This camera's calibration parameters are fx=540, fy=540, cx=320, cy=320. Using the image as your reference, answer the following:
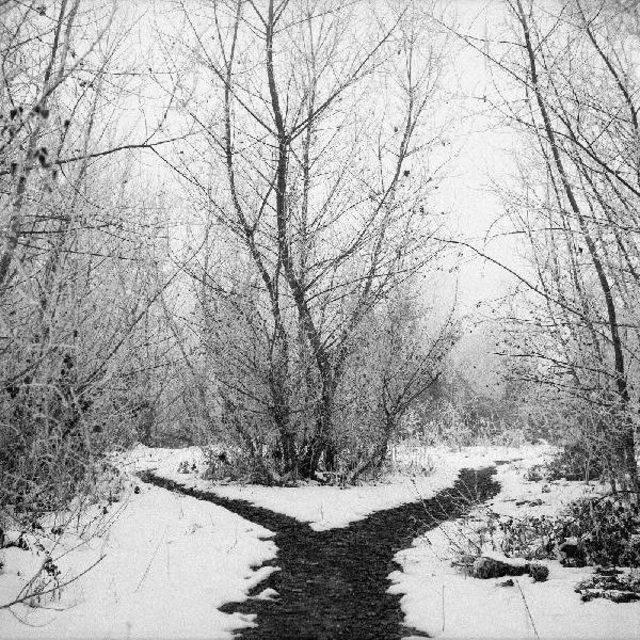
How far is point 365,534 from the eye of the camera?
5.82 metres

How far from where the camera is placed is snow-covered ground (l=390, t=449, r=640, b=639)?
10.0 ft

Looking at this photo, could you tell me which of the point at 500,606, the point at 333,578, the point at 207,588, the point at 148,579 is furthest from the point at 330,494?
the point at 500,606

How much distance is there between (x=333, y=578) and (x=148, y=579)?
4.76 ft

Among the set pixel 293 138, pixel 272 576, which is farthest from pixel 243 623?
pixel 293 138

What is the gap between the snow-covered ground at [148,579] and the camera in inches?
121

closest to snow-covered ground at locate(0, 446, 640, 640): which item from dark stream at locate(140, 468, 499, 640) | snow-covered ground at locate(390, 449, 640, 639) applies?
snow-covered ground at locate(390, 449, 640, 639)

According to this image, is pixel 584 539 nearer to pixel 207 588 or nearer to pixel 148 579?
pixel 207 588

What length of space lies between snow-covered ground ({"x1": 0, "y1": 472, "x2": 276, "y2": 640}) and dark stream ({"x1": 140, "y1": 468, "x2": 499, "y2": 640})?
7.8 inches

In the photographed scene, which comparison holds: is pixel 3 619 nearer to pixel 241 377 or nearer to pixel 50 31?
pixel 50 31

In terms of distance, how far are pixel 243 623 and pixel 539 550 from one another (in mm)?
2522

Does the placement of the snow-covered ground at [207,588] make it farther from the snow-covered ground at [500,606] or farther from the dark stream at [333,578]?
the dark stream at [333,578]

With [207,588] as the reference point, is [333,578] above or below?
below

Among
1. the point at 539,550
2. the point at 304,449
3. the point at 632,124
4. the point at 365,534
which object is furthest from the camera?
the point at 304,449

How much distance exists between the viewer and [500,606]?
3.45 meters
